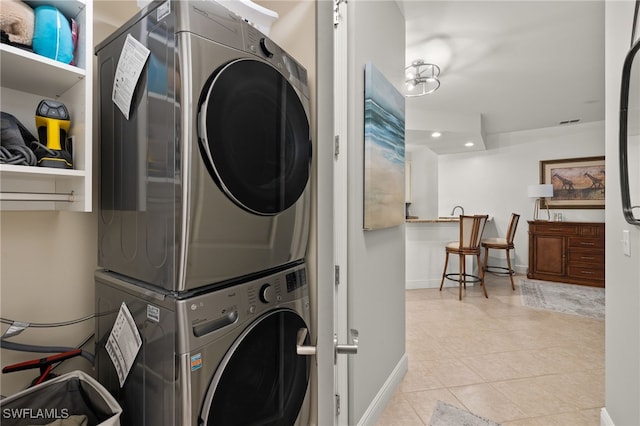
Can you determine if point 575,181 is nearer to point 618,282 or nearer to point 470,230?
point 470,230

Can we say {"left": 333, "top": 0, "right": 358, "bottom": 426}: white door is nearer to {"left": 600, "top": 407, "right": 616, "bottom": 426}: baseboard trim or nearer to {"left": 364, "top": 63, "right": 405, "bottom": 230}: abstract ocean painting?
{"left": 364, "top": 63, "right": 405, "bottom": 230}: abstract ocean painting

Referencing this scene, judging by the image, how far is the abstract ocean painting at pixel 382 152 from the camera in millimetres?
1649

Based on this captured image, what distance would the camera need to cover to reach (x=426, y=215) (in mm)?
7062

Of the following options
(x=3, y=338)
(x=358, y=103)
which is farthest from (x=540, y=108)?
(x=3, y=338)

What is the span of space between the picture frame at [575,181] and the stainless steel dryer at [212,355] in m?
5.88

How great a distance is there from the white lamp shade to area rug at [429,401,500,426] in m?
4.62

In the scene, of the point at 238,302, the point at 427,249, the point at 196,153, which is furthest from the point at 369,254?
the point at 427,249

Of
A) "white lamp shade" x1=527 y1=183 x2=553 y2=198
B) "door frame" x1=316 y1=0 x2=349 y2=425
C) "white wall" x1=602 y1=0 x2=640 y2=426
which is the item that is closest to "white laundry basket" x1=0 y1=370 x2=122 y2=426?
"door frame" x1=316 y1=0 x2=349 y2=425

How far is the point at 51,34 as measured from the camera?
915 mm

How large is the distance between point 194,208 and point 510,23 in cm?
294

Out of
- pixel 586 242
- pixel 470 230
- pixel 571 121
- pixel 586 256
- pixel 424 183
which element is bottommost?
pixel 586 256

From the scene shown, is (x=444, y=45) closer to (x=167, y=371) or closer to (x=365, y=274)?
(x=365, y=274)

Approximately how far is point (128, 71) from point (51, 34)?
0.24 m

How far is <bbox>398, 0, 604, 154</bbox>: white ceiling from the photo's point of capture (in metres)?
2.40
